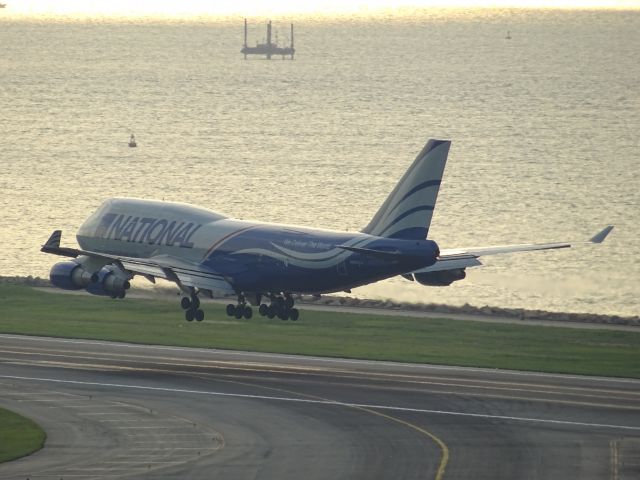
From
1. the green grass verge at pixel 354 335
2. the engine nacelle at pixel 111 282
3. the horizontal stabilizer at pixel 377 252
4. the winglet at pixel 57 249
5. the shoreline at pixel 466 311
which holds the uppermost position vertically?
the horizontal stabilizer at pixel 377 252

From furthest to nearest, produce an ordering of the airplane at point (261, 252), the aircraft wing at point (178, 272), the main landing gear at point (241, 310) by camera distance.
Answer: the main landing gear at point (241, 310)
the aircraft wing at point (178, 272)
the airplane at point (261, 252)

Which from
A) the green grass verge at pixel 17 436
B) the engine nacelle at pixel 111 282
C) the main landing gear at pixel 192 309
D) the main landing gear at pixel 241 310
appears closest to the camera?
the green grass verge at pixel 17 436

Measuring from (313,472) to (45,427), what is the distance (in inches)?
567

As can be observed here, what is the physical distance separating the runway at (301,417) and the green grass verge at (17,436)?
2.30 ft

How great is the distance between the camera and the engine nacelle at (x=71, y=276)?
9938 centimetres

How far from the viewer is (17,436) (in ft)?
219

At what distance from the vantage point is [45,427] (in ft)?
225

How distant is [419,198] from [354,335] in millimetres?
11303

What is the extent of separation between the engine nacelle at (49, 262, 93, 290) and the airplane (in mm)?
62

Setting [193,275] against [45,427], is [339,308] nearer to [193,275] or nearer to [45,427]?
[193,275]

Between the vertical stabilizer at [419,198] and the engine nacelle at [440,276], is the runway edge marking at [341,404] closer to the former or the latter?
the vertical stabilizer at [419,198]

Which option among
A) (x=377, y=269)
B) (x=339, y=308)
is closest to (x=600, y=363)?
(x=377, y=269)

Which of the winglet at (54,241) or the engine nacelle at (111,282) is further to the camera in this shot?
the engine nacelle at (111,282)

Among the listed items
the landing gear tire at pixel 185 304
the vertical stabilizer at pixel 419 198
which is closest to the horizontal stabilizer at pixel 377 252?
the vertical stabilizer at pixel 419 198
